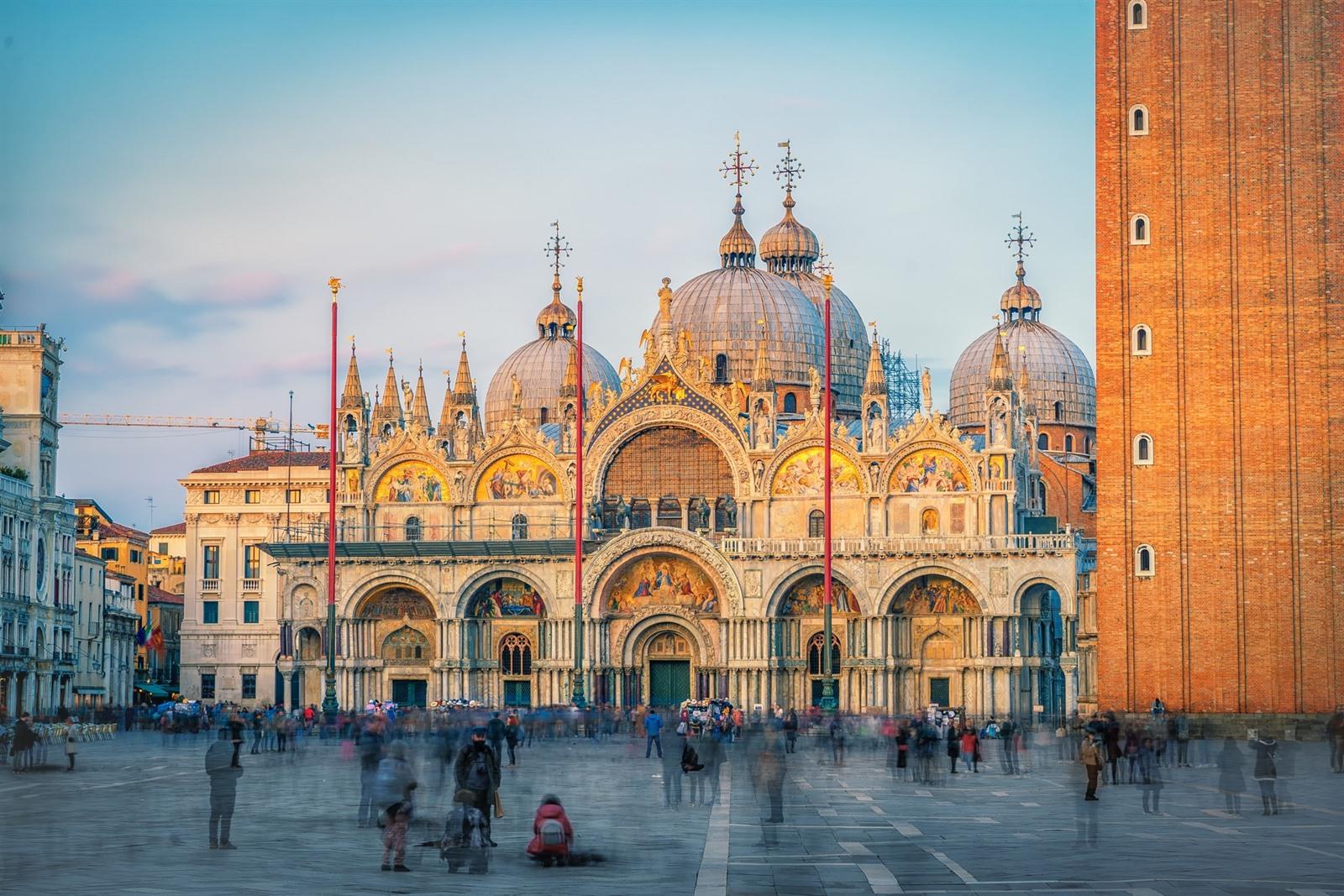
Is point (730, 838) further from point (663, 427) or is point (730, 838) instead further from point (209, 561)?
Result: point (209, 561)

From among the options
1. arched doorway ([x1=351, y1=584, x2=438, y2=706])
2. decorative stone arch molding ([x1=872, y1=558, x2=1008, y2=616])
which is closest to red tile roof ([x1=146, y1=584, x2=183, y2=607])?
arched doorway ([x1=351, y1=584, x2=438, y2=706])

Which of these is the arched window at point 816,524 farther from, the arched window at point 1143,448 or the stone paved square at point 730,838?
the stone paved square at point 730,838

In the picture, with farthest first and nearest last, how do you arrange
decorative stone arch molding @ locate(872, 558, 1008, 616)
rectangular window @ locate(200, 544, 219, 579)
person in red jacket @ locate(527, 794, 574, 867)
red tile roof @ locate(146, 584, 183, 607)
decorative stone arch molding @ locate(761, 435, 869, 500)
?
1. red tile roof @ locate(146, 584, 183, 607)
2. rectangular window @ locate(200, 544, 219, 579)
3. decorative stone arch molding @ locate(761, 435, 869, 500)
4. decorative stone arch molding @ locate(872, 558, 1008, 616)
5. person in red jacket @ locate(527, 794, 574, 867)

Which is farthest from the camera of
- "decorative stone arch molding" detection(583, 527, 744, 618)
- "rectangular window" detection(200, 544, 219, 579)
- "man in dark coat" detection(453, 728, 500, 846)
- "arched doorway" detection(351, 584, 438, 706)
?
"rectangular window" detection(200, 544, 219, 579)

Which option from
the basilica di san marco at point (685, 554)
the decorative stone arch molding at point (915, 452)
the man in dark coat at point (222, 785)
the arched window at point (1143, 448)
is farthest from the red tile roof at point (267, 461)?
the man in dark coat at point (222, 785)

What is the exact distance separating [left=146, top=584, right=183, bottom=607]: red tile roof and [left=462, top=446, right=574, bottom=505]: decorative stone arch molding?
3810 centimetres

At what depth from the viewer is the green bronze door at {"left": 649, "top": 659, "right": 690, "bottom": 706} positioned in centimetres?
8512

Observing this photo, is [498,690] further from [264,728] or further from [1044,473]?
[1044,473]

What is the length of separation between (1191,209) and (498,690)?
36156 millimetres

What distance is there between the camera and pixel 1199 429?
2378 inches

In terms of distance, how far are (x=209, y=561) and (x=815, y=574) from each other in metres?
35.3

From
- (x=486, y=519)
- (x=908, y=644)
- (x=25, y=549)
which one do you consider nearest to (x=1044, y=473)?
(x=908, y=644)

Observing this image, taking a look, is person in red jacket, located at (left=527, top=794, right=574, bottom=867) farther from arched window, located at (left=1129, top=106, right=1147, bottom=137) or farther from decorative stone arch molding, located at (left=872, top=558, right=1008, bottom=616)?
decorative stone arch molding, located at (left=872, top=558, right=1008, bottom=616)

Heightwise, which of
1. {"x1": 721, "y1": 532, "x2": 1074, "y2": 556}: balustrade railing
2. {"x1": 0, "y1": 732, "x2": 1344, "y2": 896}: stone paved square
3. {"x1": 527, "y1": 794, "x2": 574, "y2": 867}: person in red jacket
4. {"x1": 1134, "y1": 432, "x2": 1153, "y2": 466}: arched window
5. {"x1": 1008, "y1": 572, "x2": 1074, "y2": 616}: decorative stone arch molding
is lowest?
{"x1": 0, "y1": 732, "x2": 1344, "y2": 896}: stone paved square
